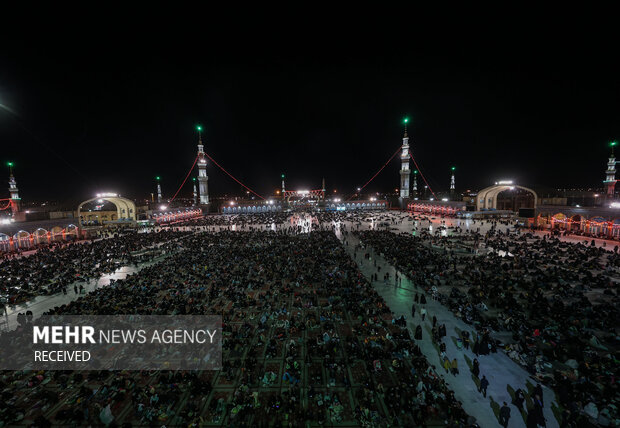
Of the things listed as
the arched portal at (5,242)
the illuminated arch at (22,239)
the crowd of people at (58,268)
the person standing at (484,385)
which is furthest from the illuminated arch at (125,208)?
the person standing at (484,385)

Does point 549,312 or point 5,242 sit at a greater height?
point 5,242

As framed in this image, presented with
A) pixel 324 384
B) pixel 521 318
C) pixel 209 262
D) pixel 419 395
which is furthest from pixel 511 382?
pixel 209 262

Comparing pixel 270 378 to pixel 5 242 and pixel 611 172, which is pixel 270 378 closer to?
pixel 5 242

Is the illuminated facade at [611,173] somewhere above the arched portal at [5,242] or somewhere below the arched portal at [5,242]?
above

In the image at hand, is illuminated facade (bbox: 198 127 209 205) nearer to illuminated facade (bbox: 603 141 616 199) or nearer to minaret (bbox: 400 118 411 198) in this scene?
minaret (bbox: 400 118 411 198)

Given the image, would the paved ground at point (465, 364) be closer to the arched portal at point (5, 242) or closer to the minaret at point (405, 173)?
the arched portal at point (5, 242)

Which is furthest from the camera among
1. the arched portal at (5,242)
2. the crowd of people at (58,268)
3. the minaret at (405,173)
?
the minaret at (405,173)

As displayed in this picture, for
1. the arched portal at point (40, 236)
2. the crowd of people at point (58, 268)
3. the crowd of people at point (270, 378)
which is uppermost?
the arched portal at point (40, 236)

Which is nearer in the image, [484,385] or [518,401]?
[518,401]

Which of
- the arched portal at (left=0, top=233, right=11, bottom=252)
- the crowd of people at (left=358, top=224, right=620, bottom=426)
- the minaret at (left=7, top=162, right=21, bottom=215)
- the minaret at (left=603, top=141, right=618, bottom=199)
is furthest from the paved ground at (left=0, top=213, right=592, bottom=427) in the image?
the minaret at (left=603, top=141, right=618, bottom=199)

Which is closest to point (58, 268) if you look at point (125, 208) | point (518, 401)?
point (518, 401)

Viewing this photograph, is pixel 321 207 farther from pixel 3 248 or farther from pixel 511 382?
pixel 511 382

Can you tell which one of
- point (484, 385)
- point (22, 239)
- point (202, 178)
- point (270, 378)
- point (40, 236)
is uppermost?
point (202, 178)
